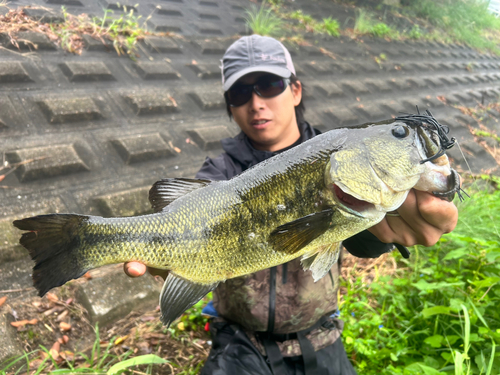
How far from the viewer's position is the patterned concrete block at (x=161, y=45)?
19.7 ft

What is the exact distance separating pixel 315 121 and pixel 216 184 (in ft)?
16.8

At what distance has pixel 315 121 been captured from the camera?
6.48 metres

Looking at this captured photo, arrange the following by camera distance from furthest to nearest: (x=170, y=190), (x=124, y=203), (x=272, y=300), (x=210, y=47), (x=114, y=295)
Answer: (x=210, y=47) < (x=124, y=203) < (x=114, y=295) < (x=272, y=300) < (x=170, y=190)

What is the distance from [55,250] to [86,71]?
400 cm

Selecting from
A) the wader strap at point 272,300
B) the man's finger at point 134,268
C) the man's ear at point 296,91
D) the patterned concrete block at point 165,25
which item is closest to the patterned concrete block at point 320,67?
the patterned concrete block at point 165,25

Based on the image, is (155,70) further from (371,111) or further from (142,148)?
(371,111)

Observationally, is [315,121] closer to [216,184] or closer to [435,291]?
[435,291]

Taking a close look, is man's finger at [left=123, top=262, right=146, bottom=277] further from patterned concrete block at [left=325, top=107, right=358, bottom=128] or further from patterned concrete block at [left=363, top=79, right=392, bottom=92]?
patterned concrete block at [left=363, top=79, right=392, bottom=92]

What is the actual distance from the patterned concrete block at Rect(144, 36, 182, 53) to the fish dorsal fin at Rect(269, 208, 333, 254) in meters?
5.45

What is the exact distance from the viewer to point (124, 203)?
3742 millimetres

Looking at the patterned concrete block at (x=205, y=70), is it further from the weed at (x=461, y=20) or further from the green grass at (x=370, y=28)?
the weed at (x=461, y=20)

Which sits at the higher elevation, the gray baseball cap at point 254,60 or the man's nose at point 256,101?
the gray baseball cap at point 254,60

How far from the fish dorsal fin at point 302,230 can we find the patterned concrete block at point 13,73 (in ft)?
13.9

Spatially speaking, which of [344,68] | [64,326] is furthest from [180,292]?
[344,68]
